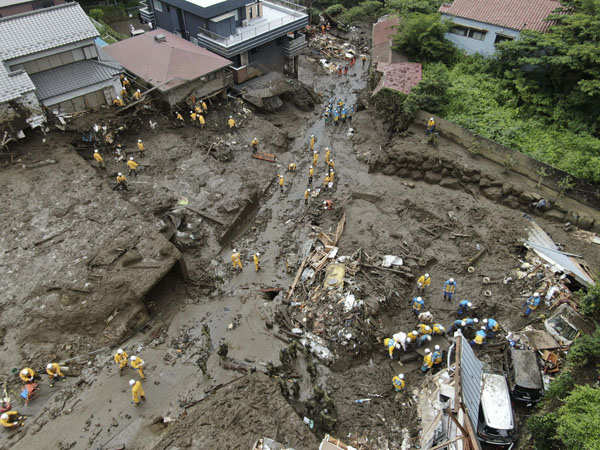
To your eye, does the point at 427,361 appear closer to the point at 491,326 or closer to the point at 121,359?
the point at 491,326

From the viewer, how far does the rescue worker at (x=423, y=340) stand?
1364 cm

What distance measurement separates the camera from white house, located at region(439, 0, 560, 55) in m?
22.6

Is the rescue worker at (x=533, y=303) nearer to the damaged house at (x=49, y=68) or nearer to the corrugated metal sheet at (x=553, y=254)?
the corrugated metal sheet at (x=553, y=254)

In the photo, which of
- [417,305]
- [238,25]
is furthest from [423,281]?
[238,25]

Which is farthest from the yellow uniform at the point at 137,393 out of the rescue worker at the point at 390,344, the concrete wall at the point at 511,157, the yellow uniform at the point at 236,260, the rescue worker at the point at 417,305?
the concrete wall at the point at 511,157

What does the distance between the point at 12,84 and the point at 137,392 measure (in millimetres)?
17321

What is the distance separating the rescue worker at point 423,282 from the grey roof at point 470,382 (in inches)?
153

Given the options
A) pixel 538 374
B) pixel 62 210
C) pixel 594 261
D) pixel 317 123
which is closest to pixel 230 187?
pixel 62 210

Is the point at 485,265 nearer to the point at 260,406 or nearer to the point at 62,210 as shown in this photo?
the point at 260,406

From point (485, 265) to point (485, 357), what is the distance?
176 inches

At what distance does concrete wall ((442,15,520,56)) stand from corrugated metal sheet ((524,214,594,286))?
13201 mm

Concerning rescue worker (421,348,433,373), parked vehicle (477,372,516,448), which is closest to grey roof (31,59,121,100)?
rescue worker (421,348,433,373)

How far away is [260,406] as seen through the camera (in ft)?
38.5

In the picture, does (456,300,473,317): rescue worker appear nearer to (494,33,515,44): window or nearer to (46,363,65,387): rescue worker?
(46,363,65,387): rescue worker
